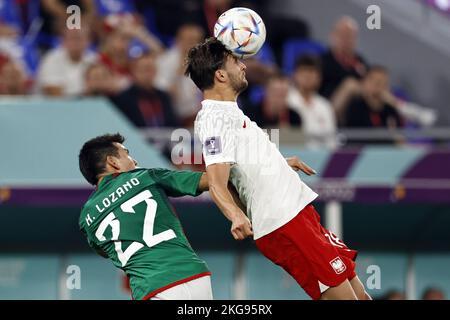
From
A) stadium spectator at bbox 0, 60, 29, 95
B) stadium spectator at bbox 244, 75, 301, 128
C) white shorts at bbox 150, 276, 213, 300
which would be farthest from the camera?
stadium spectator at bbox 244, 75, 301, 128

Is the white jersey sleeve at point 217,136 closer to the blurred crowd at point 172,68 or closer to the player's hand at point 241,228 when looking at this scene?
the player's hand at point 241,228

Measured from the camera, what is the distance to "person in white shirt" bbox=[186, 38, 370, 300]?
721 centimetres

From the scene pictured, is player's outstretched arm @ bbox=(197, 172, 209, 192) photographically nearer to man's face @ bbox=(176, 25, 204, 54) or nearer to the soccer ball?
the soccer ball

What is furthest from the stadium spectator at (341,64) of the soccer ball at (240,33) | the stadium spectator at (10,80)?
the soccer ball at (240,33)

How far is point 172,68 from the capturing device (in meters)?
13.5

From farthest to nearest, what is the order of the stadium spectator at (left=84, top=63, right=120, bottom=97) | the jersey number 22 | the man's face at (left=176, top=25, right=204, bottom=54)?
1. the man's face at (left=176, top=25, right=204, bottom=54)
2. the stadium spectator at (left=84, top=63, right=120, bottom=97)
3. the jersey number 22

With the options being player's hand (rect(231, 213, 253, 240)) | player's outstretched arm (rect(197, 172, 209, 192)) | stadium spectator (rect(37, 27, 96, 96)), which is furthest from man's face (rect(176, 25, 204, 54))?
player's hand (rect(231, 213, 253, 240))

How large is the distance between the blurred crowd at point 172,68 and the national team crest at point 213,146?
5.45m

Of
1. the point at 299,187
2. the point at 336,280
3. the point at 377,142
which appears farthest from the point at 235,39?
the point at 377,142

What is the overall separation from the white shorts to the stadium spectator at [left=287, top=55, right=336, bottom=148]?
617 cm

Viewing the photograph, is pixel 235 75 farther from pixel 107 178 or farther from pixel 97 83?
pixel 97 83

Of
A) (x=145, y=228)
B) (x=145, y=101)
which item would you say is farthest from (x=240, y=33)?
(x=145, y=101)

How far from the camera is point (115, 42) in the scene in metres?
13.5
